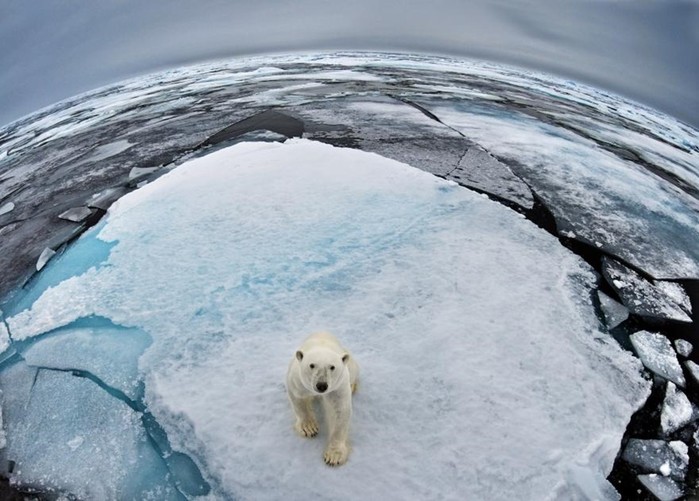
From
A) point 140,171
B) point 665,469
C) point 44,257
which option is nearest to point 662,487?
point 665,469

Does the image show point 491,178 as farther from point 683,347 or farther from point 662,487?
point 662,487

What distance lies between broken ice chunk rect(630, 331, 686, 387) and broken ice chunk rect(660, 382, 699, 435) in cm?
9

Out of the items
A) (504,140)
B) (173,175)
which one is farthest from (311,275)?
(504,140)

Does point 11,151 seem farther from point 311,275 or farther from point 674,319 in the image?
point 674,319

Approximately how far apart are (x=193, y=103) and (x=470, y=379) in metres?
8.60

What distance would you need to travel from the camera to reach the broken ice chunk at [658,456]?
1894mm

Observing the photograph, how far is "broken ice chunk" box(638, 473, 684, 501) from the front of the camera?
181 cm

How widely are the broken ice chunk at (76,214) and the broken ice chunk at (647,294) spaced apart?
15.0 ft

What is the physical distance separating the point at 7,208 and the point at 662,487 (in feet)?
22.3

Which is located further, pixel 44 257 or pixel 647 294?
pixel 44 257

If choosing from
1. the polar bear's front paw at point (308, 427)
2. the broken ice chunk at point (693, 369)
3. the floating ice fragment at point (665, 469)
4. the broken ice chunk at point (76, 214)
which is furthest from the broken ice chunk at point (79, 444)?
the broken ice chunk at point (693, 369)

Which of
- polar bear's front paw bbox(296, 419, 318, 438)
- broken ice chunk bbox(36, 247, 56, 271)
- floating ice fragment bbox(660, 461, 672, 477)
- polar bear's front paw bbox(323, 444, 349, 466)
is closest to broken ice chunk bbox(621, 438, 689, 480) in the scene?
floating ice fragment bbox(660, 461, 672, 477)

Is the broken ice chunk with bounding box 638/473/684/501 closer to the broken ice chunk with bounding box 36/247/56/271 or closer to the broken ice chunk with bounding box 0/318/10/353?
the broken ice chunk with bounding box 0/318/10/353

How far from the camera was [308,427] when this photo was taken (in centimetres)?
181
